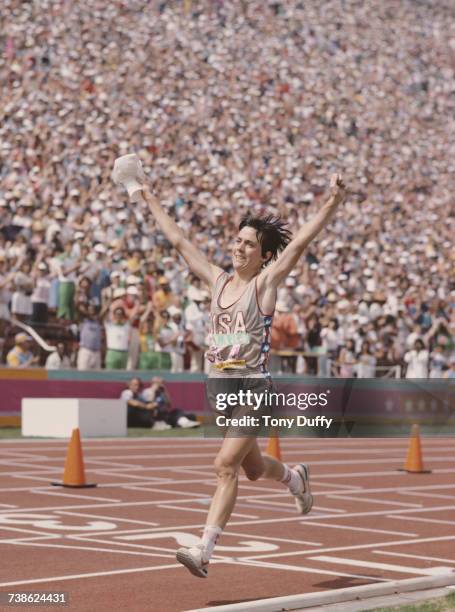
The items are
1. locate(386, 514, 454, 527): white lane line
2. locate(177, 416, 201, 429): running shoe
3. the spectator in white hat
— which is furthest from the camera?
locate(177, 416, 201, 429): running shoe

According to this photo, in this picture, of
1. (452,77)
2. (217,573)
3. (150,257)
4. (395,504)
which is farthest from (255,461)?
(452,77)

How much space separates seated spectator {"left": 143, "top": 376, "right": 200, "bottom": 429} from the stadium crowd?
2.14ft

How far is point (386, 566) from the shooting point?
9.95 metres

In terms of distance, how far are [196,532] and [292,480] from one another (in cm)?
205

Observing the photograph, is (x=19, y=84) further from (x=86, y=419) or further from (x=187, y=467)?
(x=187, y=467)

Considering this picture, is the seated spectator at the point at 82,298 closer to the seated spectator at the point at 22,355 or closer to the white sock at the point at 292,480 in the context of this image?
the seated spectator at the point at 22,355

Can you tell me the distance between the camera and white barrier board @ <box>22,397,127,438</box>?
23.5 m

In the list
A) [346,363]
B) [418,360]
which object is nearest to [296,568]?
Result: [346,363]

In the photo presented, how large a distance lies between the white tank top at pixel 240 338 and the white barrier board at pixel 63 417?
15.1 m

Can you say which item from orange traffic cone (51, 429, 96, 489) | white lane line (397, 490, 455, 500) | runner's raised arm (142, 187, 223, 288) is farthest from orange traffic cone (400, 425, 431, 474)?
runner's raised arm (142, 187, 223, 288)

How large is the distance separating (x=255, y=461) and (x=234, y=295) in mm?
1102

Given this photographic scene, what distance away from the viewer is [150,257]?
28.2 m

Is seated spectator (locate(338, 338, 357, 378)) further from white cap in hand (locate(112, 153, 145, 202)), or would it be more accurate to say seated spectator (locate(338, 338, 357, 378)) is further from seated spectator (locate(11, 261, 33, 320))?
white cap in hand (locate(112, 153, 145, 202))

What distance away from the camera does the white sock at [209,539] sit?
8.18 m
